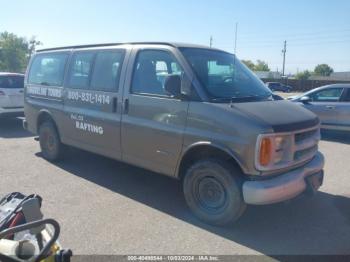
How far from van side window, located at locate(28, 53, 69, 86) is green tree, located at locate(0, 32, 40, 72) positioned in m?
63.2

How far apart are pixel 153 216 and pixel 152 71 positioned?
188 centimetres

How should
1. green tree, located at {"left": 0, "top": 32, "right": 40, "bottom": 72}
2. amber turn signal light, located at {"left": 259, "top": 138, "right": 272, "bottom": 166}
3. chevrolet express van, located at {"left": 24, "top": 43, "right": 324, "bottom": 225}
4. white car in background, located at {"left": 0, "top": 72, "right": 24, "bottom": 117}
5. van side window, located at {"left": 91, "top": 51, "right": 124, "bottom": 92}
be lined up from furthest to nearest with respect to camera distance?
1. green tree, located at {"left": 0, "top": 32, "right": 40, "bottom": 72}
2. white car in background, located at {"left": 0, "top": 72, "right": 24, "bottom": 117}
3. van side window, located at {"left": 91, "top": 51, "right": 124, "bottom": 92}
4. chevrolet express van, located at {"left": 24, "top": 43, "right": 324, "bottom": 225}
5. amber turn signal light, located at {"left": 259, "top": 138, "right": 272, "bottom": 166}

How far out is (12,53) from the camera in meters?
66.9

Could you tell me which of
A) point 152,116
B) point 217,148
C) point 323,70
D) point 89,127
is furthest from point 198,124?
point 323,70

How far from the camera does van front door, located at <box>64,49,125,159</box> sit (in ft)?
17.4

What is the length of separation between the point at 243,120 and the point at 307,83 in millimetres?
53501

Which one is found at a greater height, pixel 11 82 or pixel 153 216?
pixel 11 82

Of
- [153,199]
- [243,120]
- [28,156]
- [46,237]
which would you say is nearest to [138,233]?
[153,199]

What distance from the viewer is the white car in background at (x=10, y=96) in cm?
1046

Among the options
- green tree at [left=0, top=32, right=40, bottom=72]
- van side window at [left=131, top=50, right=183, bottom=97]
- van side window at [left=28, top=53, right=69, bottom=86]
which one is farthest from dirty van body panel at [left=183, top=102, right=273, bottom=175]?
green tree at [left=0, top=32, right=40, bottom=72]

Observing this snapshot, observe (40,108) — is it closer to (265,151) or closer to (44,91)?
(44,91)

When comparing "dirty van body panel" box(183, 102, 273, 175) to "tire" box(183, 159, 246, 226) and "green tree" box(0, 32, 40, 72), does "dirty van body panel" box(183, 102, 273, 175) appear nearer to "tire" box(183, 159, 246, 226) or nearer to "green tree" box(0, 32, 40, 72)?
"tire" box(183, 159, 246, 226)

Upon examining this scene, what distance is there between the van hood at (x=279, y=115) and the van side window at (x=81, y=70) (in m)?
2.68

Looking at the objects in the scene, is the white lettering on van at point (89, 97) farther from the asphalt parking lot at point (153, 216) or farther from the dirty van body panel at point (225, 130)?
the dirty van body panel at point (225, 130)
